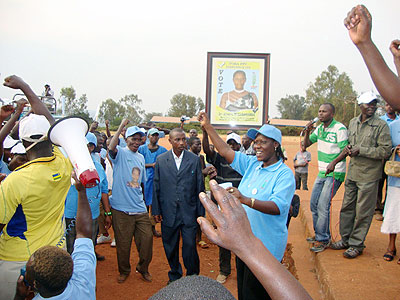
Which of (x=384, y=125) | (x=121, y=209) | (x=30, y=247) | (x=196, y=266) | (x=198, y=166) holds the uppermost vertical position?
(x=384, y=125)

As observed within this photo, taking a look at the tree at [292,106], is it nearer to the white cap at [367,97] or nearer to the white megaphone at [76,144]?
the white cap at [367,97]

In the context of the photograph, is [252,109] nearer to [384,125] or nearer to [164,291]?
[384,125]

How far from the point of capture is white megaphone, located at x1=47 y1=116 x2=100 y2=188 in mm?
1939

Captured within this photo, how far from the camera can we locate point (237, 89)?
18.5 ft

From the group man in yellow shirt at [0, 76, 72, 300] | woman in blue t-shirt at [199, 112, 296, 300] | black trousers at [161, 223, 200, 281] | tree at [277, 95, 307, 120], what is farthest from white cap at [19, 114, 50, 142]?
tree at [277, 95, 307, 120]

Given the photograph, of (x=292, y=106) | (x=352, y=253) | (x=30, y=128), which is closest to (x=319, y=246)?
(x=352, y=253)

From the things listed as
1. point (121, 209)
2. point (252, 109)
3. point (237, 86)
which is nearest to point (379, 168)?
point (252, 109)

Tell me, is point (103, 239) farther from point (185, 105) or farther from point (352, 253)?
point (185, 105)

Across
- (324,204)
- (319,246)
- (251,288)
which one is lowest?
(319,246)

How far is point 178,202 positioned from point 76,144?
7.91ft

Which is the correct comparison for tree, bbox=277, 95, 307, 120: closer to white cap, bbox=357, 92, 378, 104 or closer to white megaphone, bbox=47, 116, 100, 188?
white cap, bbox=357, 92, 378, 104

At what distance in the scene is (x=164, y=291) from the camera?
92 centimetres

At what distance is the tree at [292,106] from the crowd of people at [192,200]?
7525cm

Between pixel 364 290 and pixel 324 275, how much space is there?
580 mm
